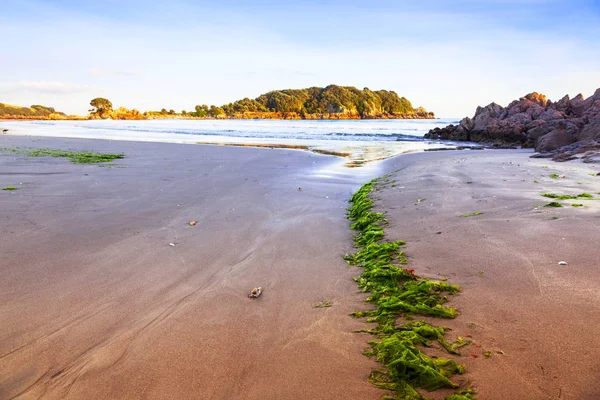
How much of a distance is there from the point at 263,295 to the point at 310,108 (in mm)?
117841

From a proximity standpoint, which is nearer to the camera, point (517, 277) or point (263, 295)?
point (517, 277)

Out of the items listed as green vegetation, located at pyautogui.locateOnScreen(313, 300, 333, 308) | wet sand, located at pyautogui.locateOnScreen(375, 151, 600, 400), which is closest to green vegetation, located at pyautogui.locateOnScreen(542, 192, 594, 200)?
wet sand, located at pyautogui.locateOnScreen(375, 151, 600, 400)

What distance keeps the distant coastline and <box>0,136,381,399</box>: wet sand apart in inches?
4109

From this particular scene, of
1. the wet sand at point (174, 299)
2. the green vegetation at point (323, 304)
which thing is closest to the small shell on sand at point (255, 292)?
the wet sand at point (174, 299)

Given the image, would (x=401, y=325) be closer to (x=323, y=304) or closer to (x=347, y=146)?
(x=323, y=304)

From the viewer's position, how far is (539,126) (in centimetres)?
1908

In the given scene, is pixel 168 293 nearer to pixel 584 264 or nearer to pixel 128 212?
pixel 128 212

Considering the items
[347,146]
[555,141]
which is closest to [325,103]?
[347,146]

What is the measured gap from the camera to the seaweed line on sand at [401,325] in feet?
6.75

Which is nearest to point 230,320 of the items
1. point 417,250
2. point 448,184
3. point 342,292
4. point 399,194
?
point 342,292

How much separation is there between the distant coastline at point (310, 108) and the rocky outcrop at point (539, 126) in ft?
271

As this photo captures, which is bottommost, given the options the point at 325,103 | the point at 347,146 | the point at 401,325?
the point at 401,325

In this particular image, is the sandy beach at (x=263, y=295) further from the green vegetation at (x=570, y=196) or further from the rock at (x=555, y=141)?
the rock at (x=555, y=141)

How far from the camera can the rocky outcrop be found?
49.3 feet
